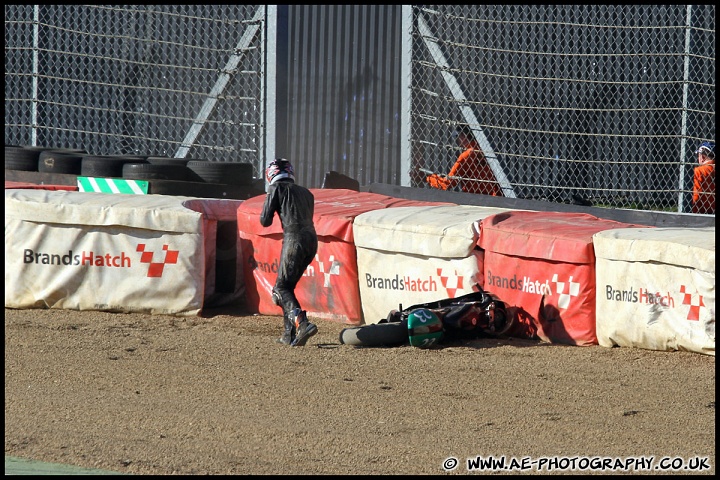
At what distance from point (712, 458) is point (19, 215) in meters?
6.64

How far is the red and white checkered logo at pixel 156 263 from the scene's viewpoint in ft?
31.2

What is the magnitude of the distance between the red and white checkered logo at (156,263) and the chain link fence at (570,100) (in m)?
2.86

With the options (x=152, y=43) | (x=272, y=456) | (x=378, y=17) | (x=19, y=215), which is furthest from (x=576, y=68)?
Answer: (x=272, y=456)

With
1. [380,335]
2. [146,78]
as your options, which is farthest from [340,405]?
[146,78]

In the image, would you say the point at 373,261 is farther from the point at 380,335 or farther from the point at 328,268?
the point at 380,335

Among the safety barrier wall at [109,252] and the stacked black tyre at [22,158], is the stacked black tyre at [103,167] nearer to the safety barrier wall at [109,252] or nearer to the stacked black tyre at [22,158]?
the stacked black tyre at [22,158]

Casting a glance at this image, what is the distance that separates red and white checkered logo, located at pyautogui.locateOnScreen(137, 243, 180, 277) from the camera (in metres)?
A: 9.52

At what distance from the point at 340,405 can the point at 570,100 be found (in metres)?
5.21

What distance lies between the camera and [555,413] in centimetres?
619

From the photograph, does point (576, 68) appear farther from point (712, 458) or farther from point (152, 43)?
point (712, 458)

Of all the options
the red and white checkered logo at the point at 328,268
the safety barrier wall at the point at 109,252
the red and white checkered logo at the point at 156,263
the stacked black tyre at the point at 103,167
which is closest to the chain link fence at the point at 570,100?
the red and white checkered logo at the point at 328,268

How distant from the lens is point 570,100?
1053 centimetres

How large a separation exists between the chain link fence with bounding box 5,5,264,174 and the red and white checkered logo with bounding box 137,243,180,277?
2.42 metres

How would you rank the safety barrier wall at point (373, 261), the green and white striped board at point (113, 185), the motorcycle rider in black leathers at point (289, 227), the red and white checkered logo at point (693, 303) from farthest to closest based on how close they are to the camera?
the green and white striped board at point (113, 185), the motorcycle rider in black leathers at point (289, 227), the safety barrier wall at point (373, 261), the red and white checkered logo at point (693, 303)
